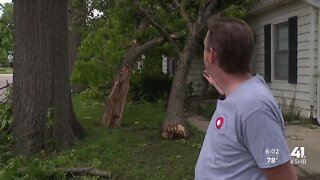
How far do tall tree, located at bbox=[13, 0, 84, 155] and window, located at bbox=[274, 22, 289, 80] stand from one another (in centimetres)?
602

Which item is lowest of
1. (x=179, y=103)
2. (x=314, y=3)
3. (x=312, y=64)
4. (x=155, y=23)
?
(x=179, y=103)

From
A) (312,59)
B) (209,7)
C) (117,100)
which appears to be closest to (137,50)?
(117,100)

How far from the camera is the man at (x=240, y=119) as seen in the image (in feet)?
5.92

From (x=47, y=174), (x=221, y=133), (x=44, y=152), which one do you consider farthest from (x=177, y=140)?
(x=221, y=133)

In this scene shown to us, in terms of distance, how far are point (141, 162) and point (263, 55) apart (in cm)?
688

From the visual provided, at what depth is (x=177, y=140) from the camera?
8086 mm

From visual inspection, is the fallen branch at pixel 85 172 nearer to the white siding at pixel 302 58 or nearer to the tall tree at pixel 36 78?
the tall tree at pixel 36 78

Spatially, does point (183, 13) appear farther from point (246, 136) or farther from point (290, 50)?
point (246, 136)

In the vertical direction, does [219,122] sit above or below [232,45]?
below

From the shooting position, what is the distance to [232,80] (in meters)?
1.95

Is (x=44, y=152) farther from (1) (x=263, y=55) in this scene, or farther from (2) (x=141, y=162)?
(1) (x=263, y=55)

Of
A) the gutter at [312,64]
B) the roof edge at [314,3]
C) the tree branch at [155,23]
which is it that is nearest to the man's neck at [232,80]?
the tree branch at [155,23]

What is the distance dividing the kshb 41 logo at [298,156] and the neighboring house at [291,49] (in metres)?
2.70

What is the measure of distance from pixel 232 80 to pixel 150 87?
45.3 feet
